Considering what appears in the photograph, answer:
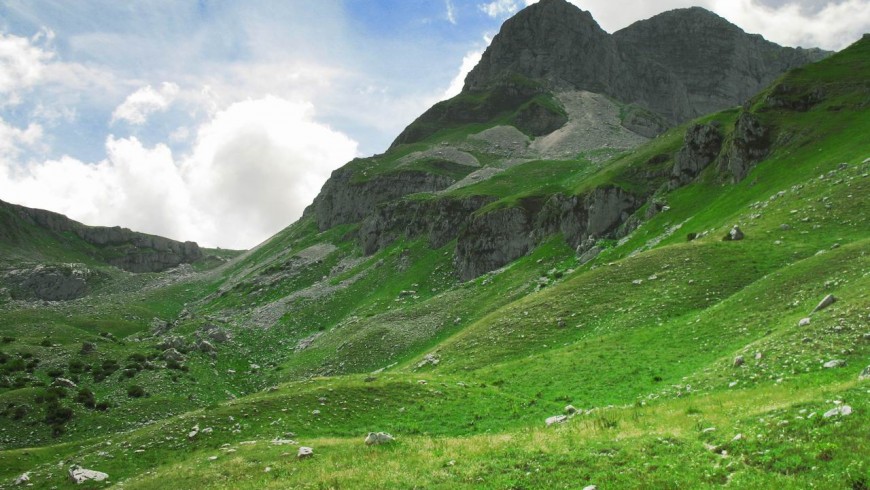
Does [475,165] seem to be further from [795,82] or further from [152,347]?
[152,347]

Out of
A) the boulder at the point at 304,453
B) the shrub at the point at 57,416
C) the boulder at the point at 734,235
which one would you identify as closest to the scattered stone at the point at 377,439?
the boulder at the point at 304,453

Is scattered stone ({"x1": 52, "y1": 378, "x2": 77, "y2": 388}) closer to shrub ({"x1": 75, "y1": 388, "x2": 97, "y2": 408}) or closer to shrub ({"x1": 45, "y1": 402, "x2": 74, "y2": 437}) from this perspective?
shrub ({"x1": 75, "y1": 388, "x2": 97, "y2": 408})

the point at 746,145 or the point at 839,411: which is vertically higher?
the point at 746,145

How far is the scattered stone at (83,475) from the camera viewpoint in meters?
28.1

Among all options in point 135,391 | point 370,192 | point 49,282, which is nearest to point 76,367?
point 135,391

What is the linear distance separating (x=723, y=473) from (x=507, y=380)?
2410cm

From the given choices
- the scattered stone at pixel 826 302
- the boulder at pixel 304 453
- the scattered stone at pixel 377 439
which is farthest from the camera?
the scattered stone at pixel 826 302

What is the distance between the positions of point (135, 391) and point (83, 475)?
30342 mm

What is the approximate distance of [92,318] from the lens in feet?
370

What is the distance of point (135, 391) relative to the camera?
183ft

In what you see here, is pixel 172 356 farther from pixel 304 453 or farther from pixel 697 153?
pixel 697 153

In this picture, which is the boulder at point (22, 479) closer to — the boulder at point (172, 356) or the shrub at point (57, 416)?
the shrub at point (57, 416)

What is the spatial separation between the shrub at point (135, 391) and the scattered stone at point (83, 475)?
2905 centimetres

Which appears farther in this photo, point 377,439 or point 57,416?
point 57,416
